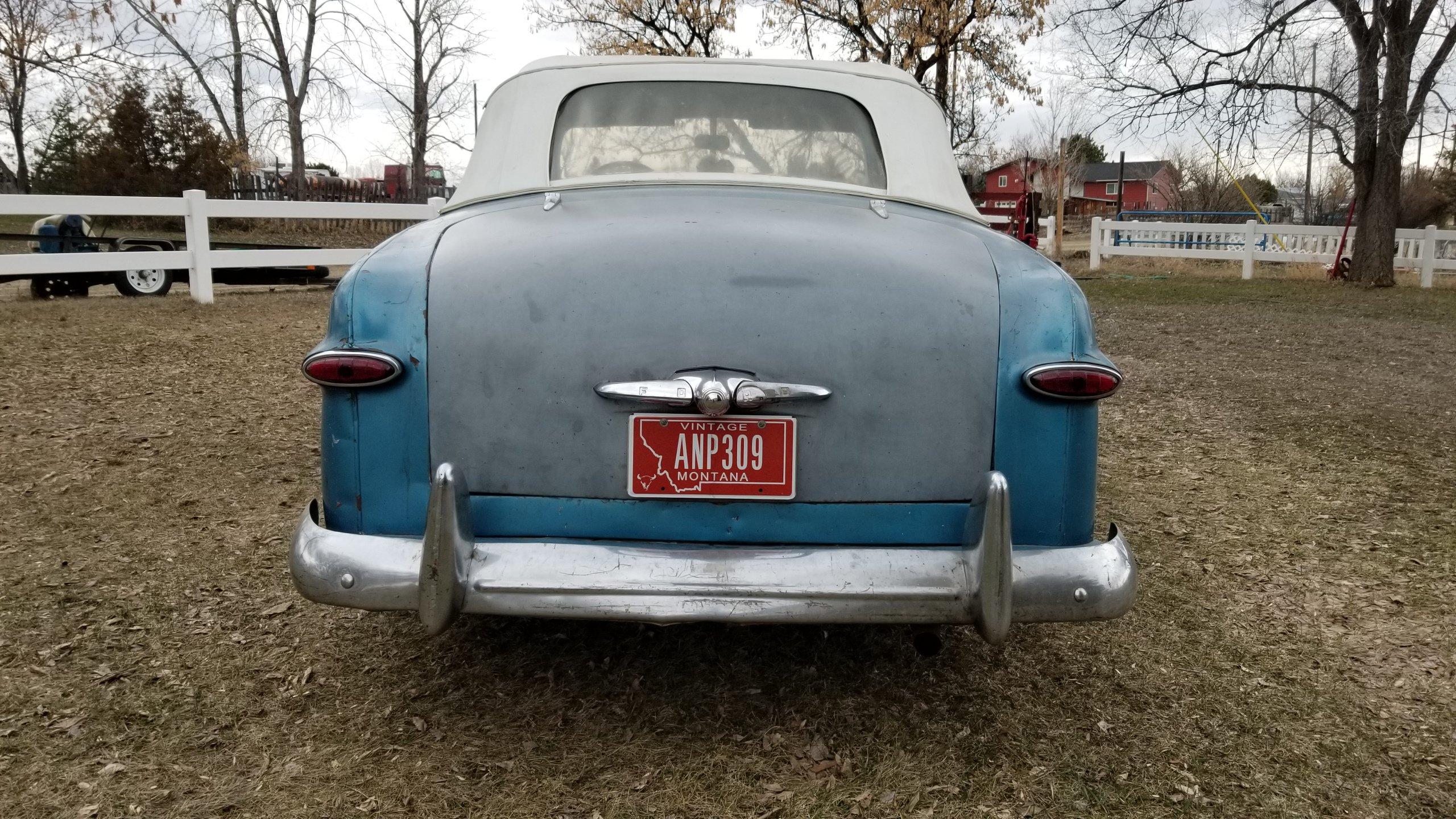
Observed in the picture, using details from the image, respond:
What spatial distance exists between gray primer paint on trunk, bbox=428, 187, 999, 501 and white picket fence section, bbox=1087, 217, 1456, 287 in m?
17.3

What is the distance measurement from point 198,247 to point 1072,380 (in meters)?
10.4

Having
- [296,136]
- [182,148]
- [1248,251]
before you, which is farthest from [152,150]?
[1248,251]

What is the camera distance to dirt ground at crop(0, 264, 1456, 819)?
2.42 m

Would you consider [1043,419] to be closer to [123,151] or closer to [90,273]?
[90,273]

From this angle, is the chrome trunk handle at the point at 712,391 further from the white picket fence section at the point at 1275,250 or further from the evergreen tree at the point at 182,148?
the evergreen tree at the point at 182,148

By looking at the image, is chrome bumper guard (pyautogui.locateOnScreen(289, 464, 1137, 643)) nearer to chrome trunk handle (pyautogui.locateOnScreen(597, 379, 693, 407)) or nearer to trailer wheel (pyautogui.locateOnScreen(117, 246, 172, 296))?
chrome trunk handle (pyautogui.locateOnScreen(597, 379, 693, 407))

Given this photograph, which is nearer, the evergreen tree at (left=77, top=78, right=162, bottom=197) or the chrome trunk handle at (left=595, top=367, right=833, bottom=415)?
the chrome trunk handle at (left=595, top=367, right=833, bottom=415)

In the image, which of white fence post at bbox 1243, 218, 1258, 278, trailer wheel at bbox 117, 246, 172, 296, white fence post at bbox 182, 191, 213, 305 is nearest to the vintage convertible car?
white fence post at bbox 182, 191, 213, 305

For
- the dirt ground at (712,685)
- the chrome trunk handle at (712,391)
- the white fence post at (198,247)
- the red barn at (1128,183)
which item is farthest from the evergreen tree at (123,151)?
the red barn at (1128,183)

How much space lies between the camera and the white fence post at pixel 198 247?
10523 millimetres

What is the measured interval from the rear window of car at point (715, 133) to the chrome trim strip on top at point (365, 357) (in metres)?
1.12

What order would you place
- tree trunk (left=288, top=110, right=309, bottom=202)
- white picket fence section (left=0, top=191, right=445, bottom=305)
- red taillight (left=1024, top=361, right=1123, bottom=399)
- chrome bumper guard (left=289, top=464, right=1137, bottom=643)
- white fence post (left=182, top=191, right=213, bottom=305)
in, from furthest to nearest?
tree trunk (left=288, top=110, right=309, bottom=202) < white fence post (left=182, top=191, right=213, bottom=305) < white picket fence section (left=0, top=191, right=445, bottom=305) < red taillight (left=1024, top=361, right=1123, bottom=399) < chrome bumper guard (left=289, top=464, right=1137, bottom=643)

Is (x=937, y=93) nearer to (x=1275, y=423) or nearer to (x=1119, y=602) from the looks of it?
(x=1275, y=423)

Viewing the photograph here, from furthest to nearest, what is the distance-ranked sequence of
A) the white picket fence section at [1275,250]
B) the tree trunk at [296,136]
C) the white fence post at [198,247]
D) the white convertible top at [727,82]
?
the tree trunk at [296,136]
the white picket fence section at [1275,250]
the white fence post at [198,247]
the white convertible top at [727,82]
